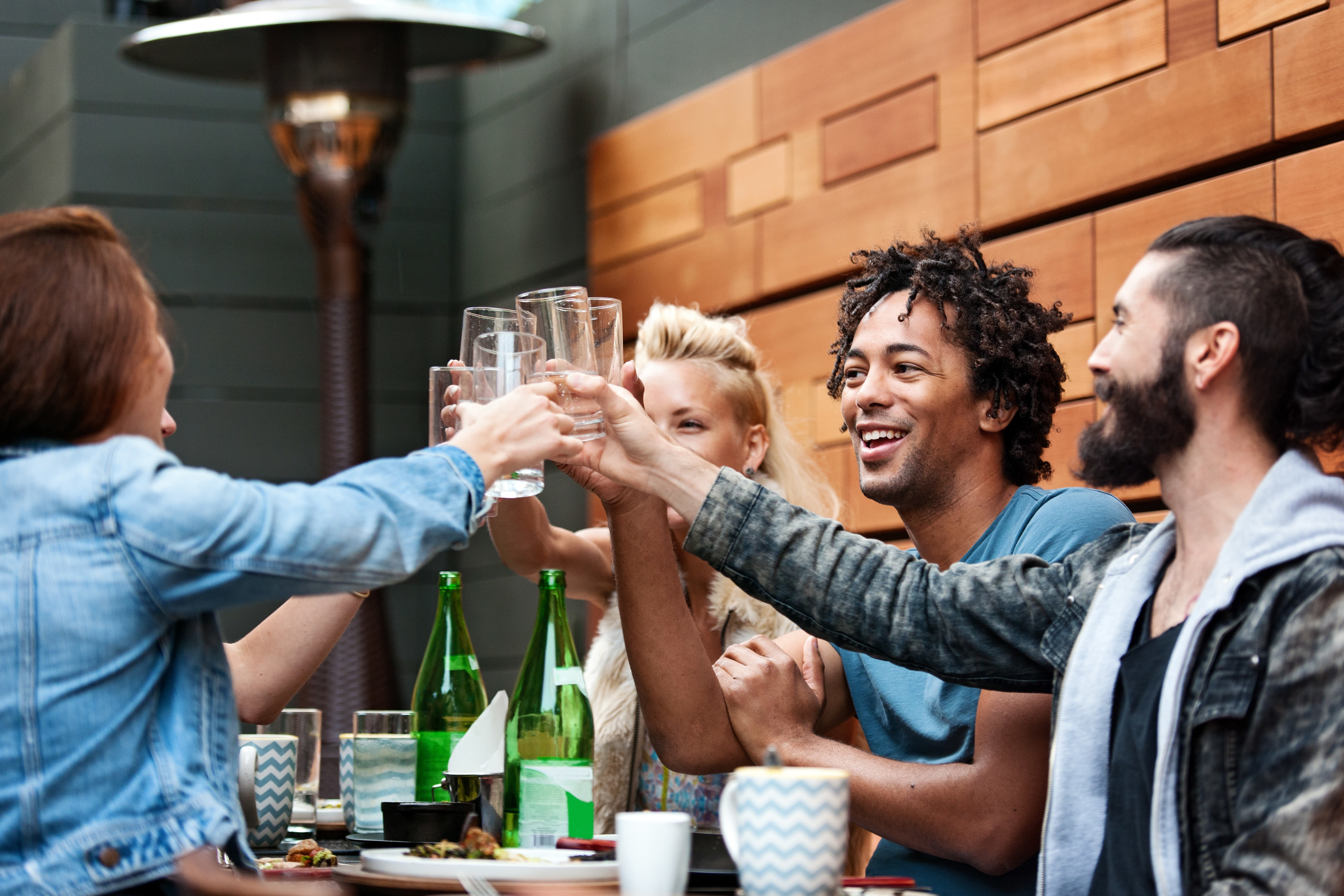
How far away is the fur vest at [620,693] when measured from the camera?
2.05 metres

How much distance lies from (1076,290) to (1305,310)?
187cm

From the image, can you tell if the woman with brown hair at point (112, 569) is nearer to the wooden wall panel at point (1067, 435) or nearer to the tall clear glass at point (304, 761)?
the tall clear glass at point (304, 761)

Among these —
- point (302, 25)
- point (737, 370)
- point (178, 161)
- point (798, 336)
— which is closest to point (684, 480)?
point (737, 370)

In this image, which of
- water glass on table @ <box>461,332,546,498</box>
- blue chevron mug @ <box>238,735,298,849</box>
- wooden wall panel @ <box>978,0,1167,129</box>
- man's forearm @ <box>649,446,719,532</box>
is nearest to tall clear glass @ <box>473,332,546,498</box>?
water glass on table @ <box>461,332,546,498</box>

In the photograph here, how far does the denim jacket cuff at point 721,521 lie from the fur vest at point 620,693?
0.63 meters

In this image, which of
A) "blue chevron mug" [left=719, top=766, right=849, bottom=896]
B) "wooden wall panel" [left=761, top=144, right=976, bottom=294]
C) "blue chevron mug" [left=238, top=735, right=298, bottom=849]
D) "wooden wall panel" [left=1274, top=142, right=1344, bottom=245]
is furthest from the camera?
"wooden wall panel" [left=761, top=144, right=976, bottom=294]

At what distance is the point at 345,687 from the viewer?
17.0 ft

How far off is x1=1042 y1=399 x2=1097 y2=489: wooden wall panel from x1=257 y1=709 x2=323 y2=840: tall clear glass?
69.3 inches

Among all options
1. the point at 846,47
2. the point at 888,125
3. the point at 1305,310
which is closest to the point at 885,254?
the point at 1305,310

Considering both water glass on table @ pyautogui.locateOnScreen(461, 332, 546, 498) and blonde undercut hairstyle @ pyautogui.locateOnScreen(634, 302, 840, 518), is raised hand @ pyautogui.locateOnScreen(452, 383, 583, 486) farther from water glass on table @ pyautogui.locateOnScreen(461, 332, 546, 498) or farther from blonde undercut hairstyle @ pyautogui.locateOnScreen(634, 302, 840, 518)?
blonde undercut hairstyle @ pyautogui.locateOnScreen(634, 302, 840, 518)

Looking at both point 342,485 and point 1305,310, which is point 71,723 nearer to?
point 342,485

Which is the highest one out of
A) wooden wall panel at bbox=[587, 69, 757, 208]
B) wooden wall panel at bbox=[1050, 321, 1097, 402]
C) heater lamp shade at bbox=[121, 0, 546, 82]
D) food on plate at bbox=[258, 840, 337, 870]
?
heater lamp shade at bbox=[121, 0, 546, 82]

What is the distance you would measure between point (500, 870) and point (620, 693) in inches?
39.0

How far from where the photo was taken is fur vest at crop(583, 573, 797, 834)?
80.7 inches
